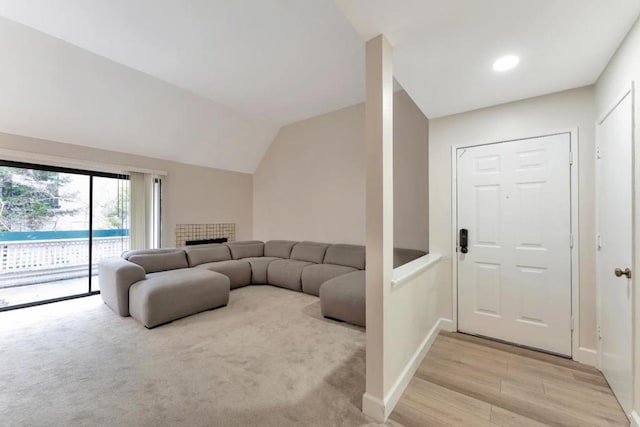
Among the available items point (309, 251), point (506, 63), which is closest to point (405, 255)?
point (309, 251)

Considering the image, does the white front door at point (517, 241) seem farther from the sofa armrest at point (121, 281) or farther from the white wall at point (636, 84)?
the sofa armrest at point (121, 281)

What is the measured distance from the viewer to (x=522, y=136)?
Answer: 7.61 feet

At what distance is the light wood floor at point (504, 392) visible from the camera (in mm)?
1481

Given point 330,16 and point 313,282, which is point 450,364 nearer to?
point 313,282

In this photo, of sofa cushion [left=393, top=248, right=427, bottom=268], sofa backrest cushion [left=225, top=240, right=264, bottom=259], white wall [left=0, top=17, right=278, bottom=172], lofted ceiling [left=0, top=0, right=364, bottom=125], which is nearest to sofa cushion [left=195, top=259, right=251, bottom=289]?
sofa backrest cushion [left=225, top=240, right=264, bottom=259]

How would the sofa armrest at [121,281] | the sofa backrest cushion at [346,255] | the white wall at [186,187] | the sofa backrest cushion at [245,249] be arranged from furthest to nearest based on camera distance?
the sofa backrest cushion at [245,249], the sofa backrest cushion at [346,255], the white wall at [186,187], the sofa armrest at [121,281]

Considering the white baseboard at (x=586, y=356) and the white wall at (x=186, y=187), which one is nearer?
the white baseboard at (x=586, y=356)

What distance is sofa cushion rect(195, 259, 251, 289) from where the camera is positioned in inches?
158

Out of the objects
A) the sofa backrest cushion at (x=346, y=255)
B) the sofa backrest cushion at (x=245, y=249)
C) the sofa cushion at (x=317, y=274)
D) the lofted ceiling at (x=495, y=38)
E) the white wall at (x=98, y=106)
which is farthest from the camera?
the sofa backrest cushion at (x=245, y=249)

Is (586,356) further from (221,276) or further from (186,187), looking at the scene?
(186,187)

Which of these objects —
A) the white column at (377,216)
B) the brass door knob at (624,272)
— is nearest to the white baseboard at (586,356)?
the brass door knob at (624,272)

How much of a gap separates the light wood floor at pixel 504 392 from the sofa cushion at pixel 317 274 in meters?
1.74

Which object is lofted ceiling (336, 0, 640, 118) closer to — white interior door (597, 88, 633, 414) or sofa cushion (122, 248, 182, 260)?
white interior door (597, 88, 633, 414)

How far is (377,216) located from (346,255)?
2.68 metres
